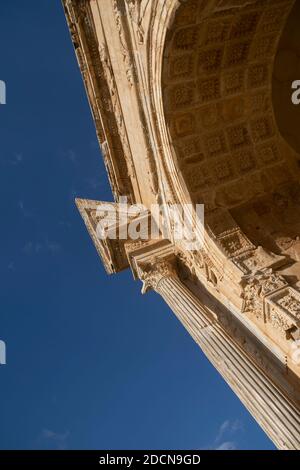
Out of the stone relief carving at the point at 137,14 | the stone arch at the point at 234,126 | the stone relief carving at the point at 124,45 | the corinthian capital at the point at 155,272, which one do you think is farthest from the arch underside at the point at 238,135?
the corinthian capital at the point at 155,272

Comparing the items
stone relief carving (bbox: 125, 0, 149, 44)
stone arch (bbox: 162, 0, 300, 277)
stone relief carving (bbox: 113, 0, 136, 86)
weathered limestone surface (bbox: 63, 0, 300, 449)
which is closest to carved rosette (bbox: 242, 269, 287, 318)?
weathered limestone surface (bbox: 63, 0, 300, 449)

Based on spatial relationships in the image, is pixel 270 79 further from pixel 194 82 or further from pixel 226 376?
pixel 226 376

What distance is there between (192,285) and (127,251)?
1.94 m

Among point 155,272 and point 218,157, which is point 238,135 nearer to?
point 218,157

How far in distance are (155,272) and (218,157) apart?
10.5ft

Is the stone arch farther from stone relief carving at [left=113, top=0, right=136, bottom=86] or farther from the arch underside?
stone relief carving at [left=113, top=0, right=136, bottom=86]

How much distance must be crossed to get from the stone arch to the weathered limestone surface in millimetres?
27

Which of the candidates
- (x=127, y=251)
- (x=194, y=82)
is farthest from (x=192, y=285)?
(x=194, y=82)

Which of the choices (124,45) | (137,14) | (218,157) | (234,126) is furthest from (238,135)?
(137,14)

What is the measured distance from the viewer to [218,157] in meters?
8.70

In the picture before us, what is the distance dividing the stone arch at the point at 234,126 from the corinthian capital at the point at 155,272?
1.77 m

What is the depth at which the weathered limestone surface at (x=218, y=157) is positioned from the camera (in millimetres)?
6375

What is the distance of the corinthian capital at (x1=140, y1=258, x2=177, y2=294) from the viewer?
8.95 metres

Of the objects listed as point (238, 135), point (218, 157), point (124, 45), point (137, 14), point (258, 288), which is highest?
point (124, 45)
